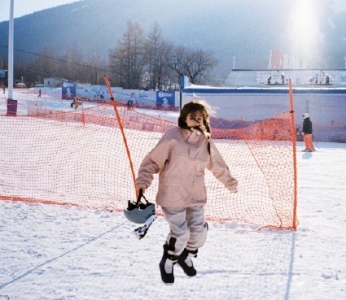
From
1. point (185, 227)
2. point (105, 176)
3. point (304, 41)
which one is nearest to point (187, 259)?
point (185, 227)

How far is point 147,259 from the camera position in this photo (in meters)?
5.58

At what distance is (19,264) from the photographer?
5234 millimetres

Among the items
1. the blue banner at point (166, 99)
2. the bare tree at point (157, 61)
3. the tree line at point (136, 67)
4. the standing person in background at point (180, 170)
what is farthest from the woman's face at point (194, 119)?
the bare tree at point (157, 61)

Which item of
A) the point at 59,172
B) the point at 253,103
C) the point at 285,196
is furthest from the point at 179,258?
the point at 253,103

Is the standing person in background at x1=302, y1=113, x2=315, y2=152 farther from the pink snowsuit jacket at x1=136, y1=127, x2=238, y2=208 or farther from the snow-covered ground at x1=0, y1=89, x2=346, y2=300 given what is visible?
the pink snowsuit jacket at x1=136, y1=127, x2=238, y2=208

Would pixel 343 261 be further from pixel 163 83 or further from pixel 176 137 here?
pixel 163 83

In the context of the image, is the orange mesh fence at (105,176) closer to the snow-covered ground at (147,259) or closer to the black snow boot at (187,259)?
the snow-covered ground at (147,259)

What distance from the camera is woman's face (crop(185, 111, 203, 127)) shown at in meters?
3.99

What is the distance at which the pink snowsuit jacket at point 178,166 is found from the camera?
3.99 meters

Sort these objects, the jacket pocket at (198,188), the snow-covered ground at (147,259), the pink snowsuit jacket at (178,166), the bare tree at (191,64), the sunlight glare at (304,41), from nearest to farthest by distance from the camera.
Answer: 1. the pink snowsuit jacket at (178,166)
2. the jacket pocket at (198,188)
3. the snow-covered ground at (147,259)
4. the bare tree at (191,64)
5. the sunlight glare at (304,41)

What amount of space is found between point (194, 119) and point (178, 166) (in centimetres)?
44

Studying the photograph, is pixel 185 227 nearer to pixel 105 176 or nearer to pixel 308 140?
pixel 105 176

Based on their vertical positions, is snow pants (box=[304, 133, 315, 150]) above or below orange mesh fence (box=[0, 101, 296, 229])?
above

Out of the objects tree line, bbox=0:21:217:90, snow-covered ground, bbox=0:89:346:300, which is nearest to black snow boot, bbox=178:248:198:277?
snow-covered ground, bbox=0:89:346:300
